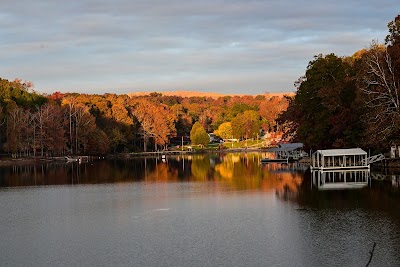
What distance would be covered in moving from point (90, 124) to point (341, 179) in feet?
246

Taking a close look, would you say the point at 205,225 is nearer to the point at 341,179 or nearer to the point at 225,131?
the point at 341,179

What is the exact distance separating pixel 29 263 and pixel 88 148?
9649cm

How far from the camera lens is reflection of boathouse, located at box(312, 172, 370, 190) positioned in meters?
44.7

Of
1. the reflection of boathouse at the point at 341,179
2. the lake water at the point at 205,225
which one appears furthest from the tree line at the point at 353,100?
the lake water at the point at 205,225

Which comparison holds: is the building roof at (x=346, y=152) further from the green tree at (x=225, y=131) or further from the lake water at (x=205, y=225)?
the green tree at (x=225, y=131)

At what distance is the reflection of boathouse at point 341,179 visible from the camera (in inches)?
1761

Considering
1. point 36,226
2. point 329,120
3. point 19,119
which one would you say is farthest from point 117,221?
point 19,119

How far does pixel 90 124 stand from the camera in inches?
4599

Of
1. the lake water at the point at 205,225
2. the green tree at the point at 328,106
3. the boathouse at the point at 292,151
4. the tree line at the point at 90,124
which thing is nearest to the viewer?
the lake water at the point at 205,225

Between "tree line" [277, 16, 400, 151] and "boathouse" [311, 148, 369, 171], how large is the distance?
1286 mm

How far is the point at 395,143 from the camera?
2032 inches

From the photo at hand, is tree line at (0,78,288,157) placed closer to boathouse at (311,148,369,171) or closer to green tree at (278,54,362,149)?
green tree at (278,54,362,149)

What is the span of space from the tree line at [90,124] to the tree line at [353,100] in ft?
137

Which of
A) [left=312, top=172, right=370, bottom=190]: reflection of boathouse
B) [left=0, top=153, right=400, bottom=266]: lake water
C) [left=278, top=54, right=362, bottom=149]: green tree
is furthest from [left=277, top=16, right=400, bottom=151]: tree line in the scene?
[left=0, top=153, right=400, bottom=266]: lake water
